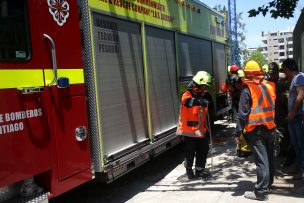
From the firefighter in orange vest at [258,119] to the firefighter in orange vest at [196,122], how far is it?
1.14m

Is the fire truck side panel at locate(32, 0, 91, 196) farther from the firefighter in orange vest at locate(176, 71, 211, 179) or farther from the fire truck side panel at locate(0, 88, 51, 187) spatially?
the firefighter in orange vest at locate(176, 71, 211, 179)

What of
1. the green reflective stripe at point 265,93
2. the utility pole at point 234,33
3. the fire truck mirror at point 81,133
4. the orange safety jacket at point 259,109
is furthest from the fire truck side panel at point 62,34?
the utility pole at point 234,33

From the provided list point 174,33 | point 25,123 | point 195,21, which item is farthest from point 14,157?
point 195,21

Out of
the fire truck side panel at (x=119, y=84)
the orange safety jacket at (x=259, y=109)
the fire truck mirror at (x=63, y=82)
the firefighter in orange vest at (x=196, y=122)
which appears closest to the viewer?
the fire truck mirror at (x=63, y=82)

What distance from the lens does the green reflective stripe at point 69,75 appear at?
409 cm

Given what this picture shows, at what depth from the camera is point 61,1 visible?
4.33m

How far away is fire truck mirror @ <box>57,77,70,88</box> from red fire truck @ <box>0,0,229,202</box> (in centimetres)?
1

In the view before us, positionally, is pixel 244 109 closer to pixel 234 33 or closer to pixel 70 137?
pixel 70 137

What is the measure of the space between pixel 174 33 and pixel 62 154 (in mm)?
3876

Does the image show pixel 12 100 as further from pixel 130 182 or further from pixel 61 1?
pixel 130 182

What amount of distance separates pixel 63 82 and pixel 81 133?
2.04 feet

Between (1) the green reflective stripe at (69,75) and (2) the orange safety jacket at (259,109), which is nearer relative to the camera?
(1) the green reflective stripe at (69,75)

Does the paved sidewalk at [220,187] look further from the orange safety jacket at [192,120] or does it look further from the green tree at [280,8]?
the green tree at [280,8]

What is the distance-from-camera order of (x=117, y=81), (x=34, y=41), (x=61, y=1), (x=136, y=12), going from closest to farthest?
(x=34, y=41)
(x=61, y=1)
(x=117, y=81)
(x=136, y=12)
